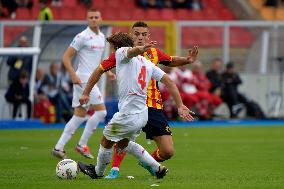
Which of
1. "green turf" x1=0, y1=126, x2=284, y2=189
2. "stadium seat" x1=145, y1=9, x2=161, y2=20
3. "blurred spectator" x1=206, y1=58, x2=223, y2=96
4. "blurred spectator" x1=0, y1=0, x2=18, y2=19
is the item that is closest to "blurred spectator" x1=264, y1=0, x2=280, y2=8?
"stadium seat" x1=145, y1=9, x2=161, y2=20

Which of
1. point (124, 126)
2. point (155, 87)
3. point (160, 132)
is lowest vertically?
point (160, 132)

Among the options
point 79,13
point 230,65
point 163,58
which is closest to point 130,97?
point 163,58

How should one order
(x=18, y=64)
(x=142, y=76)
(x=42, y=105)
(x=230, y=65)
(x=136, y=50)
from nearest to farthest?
1. (x=136, y=50)
2. (x=142, y=76)
3. (x=18, y=64)
4. (x=42, y=105)
5. (x=230, y=65)

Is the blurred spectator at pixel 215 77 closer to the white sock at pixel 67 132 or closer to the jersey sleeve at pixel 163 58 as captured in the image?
the white sock at pixel 67 132

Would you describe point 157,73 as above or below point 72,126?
above

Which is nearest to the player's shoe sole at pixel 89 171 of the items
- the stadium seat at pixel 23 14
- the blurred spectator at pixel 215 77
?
the blurred spectator at pixel 215 77

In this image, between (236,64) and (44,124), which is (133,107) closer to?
(44,124)

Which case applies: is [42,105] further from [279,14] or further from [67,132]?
[279,14]

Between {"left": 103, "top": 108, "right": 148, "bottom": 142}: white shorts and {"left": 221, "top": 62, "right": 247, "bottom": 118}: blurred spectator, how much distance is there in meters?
17.8

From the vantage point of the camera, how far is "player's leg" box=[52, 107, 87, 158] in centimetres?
1550

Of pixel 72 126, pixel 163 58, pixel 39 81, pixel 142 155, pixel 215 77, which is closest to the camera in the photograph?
pixel 142 155

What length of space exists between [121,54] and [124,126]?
881mm

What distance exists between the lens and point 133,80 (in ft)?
38.2

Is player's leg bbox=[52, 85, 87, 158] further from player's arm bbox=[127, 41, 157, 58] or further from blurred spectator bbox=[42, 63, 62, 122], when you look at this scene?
blurred spectator bbox=[42, 63, 62, 122]
